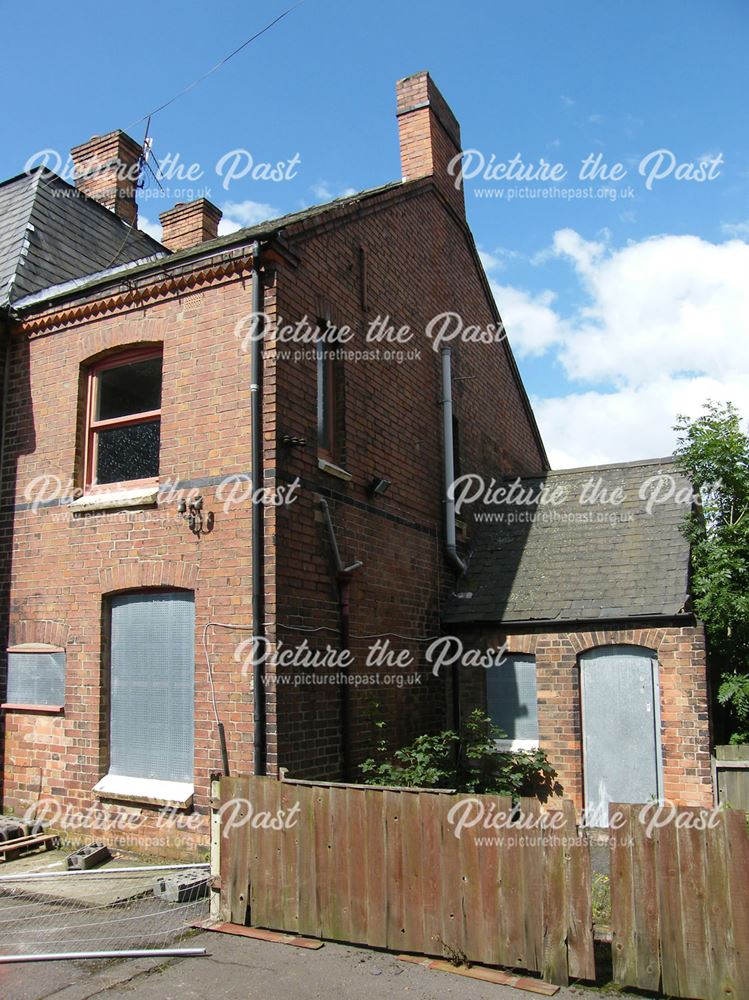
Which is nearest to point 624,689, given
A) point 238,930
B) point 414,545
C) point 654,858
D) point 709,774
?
point 709,774

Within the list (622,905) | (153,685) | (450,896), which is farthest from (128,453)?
(622,905)

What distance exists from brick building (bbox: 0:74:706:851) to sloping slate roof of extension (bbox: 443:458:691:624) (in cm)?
64

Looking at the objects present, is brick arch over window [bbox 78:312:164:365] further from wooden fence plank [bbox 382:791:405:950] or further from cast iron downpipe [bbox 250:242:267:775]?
wooden fence plank [bbox 382:791:405:950]

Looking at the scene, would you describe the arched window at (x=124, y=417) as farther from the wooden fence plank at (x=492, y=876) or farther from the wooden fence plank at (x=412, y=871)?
the wooden fence plank at (x=492, y=876)

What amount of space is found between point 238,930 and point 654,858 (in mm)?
3343

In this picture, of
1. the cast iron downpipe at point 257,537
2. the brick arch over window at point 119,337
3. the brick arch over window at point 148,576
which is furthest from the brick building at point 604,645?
the brick arch over window at point 119,337

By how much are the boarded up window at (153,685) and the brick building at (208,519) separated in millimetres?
25

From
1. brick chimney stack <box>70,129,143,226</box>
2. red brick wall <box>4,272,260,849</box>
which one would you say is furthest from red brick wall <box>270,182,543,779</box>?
brick chimney stack <box>70,129,143,226</box>

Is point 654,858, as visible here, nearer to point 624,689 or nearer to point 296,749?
point 296,749

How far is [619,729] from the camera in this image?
10570mm

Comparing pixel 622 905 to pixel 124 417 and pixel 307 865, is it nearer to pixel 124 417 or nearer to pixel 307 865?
pixel 307 865

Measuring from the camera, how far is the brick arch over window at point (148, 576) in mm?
8914

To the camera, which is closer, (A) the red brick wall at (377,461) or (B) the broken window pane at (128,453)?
(A) the red brick wall at (377,461)

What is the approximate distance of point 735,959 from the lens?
17.3 feet
